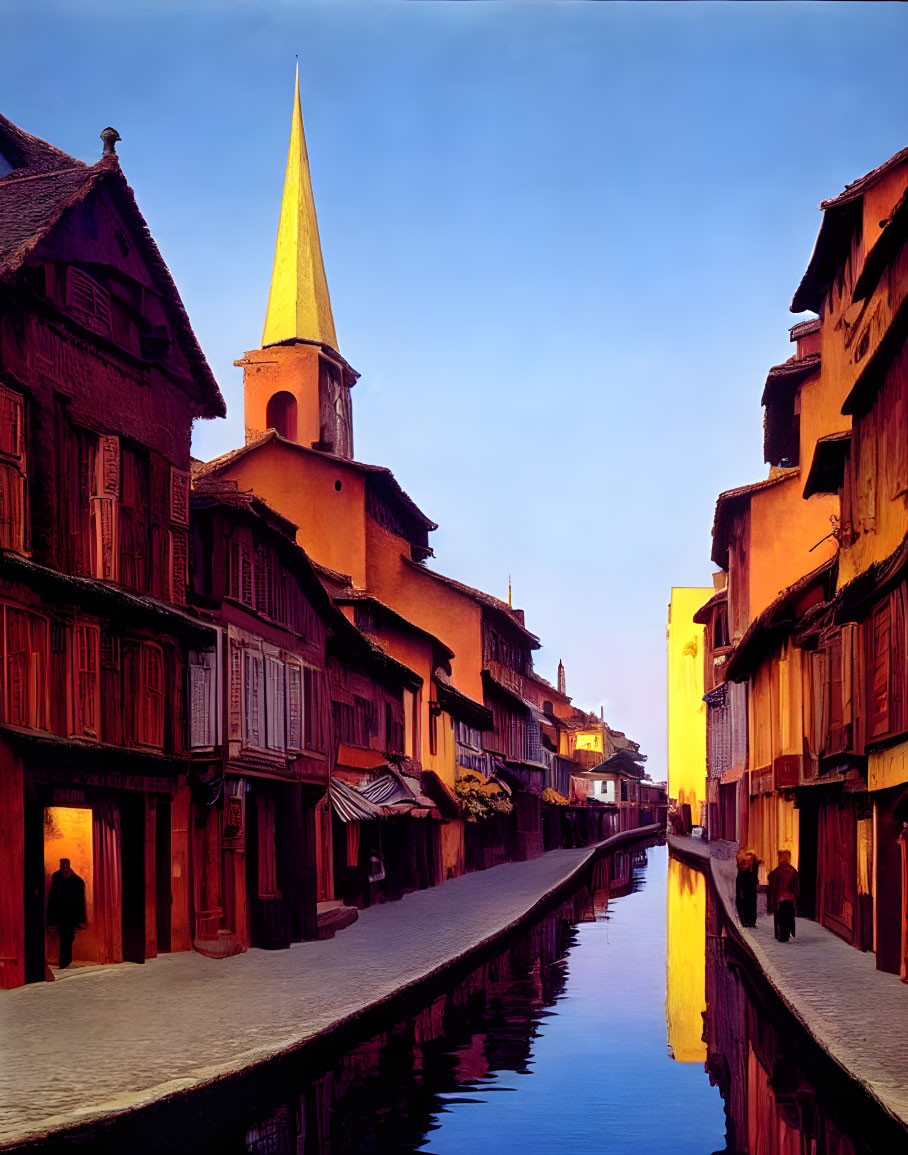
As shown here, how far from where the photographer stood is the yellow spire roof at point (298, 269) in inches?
2275

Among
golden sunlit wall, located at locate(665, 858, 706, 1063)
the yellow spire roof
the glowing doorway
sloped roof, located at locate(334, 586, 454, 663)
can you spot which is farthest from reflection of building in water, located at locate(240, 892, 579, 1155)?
the yellow spire roof

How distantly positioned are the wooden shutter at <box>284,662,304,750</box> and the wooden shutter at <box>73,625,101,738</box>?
6250 mm

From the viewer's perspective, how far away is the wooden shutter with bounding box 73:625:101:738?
20.7 metres

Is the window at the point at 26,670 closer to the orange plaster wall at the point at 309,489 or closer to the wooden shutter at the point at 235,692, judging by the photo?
the wooden shutter at the point at 235,692

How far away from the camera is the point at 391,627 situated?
44.4 meters

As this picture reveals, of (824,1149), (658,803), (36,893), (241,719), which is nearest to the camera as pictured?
(824,1149)

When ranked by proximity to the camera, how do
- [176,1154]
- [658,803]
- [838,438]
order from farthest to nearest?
[658,803] → [838,438] → [176,1154]

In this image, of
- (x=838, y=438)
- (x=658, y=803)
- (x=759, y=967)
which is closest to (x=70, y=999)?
(x=759, y=967)

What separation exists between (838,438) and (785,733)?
11821 mm

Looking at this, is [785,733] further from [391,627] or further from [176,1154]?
[176,1154]

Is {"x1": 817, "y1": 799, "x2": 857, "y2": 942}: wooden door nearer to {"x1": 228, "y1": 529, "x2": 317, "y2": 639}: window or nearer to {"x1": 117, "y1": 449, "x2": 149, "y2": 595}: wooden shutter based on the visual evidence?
{"x1": 228, "y1": 529, "x2": 317, "y2": 639}: window

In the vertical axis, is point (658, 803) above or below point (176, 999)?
below

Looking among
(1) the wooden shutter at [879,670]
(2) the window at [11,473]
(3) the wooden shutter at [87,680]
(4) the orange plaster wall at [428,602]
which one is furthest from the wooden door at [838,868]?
(4) the orange plaster wall at [428,602]

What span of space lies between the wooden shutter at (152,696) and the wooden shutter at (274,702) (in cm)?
302
